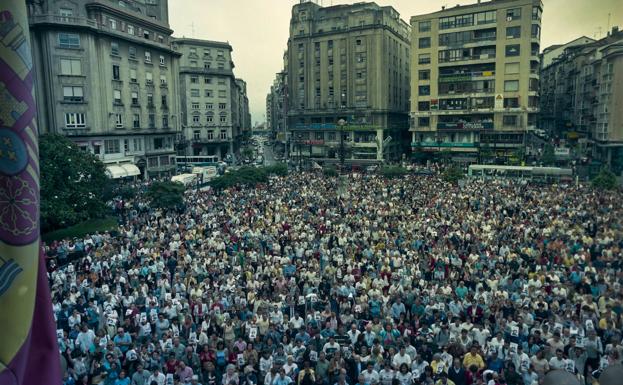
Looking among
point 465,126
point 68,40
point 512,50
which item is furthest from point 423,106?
point 68,40

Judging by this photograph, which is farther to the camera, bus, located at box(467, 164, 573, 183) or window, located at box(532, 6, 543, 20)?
window, located at box(532, 6, 543, 20)

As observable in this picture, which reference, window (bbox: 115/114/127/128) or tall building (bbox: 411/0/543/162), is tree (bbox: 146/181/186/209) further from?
tall building (bbox: 411/0/543/162)

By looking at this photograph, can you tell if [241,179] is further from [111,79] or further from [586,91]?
[586,91]

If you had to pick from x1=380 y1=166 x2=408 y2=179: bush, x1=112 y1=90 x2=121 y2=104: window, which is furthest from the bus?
x1=112 y1=90 x2=121 y2=104: window

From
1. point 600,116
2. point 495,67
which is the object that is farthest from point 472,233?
point 495,67

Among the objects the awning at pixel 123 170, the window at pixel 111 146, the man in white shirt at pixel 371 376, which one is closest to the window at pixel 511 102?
the awning at pixel 123 170

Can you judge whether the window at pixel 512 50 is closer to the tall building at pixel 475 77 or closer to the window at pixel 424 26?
the tall building at pixel 475 77
